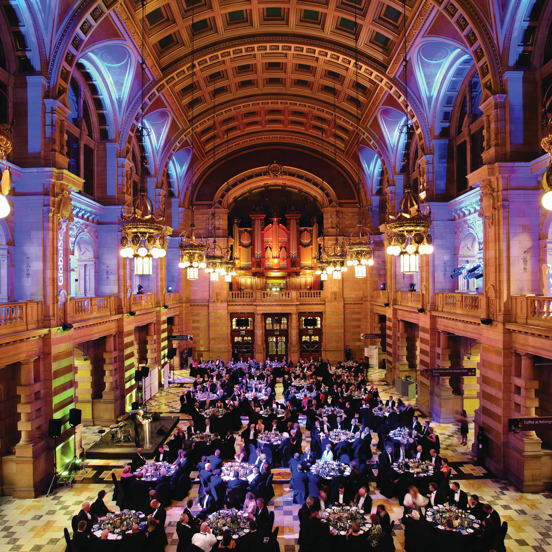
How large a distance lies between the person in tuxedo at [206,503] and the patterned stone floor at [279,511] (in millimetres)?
849

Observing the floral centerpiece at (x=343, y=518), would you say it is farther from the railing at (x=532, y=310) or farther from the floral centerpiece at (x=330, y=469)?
the railing at (x=532, y=310)

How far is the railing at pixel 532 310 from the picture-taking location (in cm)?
933

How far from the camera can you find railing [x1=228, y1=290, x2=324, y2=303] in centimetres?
2608

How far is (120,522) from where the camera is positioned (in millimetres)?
7504

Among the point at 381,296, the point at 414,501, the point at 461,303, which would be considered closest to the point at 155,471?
the point at 414,501

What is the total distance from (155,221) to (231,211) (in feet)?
65.5

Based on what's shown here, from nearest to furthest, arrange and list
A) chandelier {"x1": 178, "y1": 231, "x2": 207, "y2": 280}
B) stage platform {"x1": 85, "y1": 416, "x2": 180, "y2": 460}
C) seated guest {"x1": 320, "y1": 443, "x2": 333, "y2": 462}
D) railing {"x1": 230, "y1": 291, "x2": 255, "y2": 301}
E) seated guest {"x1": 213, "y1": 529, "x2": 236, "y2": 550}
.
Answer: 1. seated guest {"x1": 213, "y1": 529, "x2": 236, "y2": 550}
2. seated guest {"x1": 320, "y1": 443, "x2": 333, "y2": 462}
3. stage platform {"x1": 85, "y1": 416, "x2": 180, "y2": 460}
4. chandelier {"x1": 178, "y1": 231, "x2": 207, "y2": 280}
5. railing {"x1": 230, "y1": 291, "x2": 255, "y2": 301}

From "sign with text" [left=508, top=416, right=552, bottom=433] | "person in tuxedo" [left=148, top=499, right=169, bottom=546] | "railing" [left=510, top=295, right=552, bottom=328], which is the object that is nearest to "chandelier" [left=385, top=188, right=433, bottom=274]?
"railing" [left=510, top=295, right=552, bottom=328]

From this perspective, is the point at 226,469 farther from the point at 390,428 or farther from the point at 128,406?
the point at 128,406

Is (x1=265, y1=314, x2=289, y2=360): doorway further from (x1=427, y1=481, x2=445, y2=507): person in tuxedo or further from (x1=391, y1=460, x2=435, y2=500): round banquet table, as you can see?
(x1=427, y1=481, x2=445, y2=507): person in tuxedo

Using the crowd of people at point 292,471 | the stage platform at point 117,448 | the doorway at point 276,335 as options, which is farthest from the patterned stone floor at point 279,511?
the doorway at point 276,335

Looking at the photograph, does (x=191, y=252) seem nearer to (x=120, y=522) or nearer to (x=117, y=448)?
(x=117, y=448)

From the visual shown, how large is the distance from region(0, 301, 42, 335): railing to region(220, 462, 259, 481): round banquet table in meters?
5.75

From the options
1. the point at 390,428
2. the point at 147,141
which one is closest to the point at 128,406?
the point at 390,428
